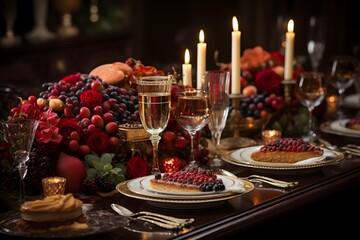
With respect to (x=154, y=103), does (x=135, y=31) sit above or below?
above

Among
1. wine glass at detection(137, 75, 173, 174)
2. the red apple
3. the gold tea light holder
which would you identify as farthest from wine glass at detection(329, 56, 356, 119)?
the red apple

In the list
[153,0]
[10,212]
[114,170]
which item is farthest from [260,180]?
[153,0]

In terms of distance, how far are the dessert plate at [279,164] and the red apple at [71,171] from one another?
20.2 inches

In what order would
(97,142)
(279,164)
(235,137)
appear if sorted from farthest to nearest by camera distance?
(235,137), (279,164), (97,142)

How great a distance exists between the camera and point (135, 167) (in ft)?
7.13

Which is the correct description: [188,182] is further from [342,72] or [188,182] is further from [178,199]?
[342,72]

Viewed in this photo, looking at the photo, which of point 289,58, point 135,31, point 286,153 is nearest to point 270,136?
point 286,153

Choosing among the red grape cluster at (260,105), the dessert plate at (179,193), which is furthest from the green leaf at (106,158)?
the red grape cluster at (260,105)

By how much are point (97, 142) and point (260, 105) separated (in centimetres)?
89

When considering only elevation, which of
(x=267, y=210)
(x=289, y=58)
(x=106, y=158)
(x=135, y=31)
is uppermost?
(x=135, y=31)

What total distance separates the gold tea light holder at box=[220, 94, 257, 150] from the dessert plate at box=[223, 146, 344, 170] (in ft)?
0.74

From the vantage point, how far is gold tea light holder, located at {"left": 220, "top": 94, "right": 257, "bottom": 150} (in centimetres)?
272

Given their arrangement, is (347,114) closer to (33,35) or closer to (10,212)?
(10,212)

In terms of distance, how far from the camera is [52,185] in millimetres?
1908
